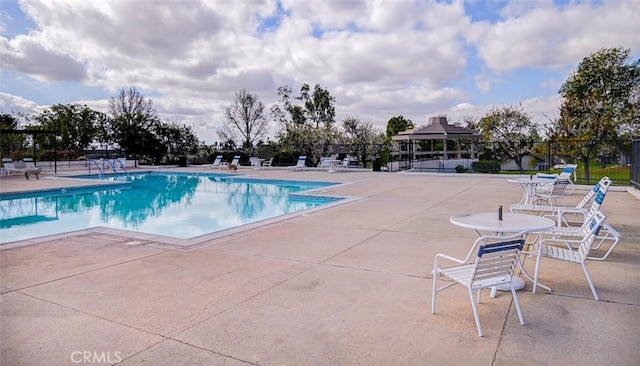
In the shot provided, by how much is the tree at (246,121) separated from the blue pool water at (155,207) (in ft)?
41.6

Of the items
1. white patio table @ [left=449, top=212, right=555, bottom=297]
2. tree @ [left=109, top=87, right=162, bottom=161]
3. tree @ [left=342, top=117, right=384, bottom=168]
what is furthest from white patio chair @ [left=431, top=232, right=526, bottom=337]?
tree @ [left=109, top=87, right=162, bottom=161]

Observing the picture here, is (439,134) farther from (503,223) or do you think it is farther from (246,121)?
(503,223)

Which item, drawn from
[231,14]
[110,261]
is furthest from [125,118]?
[110,261]

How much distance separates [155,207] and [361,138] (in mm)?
15487

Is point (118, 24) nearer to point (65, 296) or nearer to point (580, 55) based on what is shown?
point (65, 296)

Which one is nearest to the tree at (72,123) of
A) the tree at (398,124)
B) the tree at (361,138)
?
the tree at (361,138)

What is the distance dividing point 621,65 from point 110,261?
85.1 feet

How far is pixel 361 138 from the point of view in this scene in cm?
2527

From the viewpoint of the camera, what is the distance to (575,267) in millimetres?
4508

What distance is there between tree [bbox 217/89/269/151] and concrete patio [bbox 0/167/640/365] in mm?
24958

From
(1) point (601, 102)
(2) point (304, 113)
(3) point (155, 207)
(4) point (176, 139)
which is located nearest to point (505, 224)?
(3) point (155, 207)

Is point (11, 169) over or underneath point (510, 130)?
underneath

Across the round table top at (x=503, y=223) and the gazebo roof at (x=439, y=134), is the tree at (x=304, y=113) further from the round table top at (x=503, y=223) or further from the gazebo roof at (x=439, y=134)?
the round table top at (x=503, y=223)

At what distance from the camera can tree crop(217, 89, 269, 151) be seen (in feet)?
99.9
